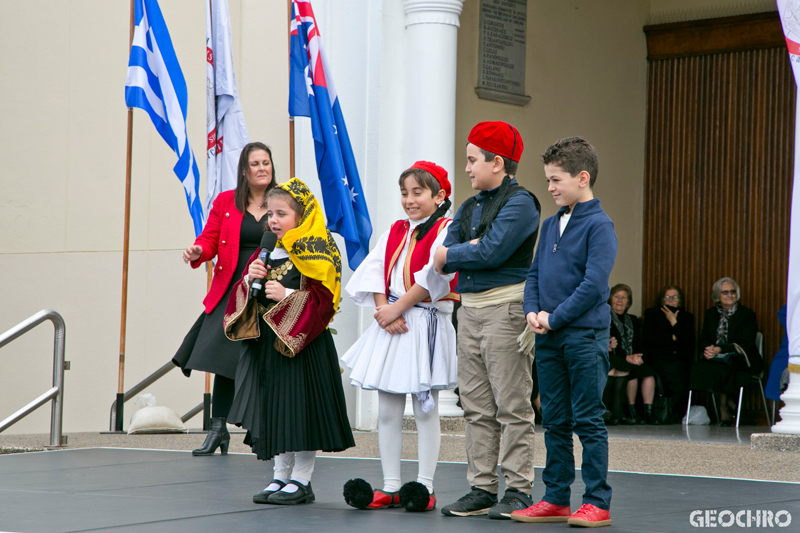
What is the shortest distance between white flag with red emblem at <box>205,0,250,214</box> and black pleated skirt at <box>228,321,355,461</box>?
3270 mm

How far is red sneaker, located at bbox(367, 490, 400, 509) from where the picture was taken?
158 inches

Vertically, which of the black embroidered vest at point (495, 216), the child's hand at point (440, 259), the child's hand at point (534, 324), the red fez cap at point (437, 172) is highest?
the red fez cap at point (437, 172)

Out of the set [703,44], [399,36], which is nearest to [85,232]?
[399,36]

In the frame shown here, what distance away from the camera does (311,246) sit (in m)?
4.23

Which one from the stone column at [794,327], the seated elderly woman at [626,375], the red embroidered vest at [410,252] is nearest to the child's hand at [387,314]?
the red embroidered vest at [410,252]

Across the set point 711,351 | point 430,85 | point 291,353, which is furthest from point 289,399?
point 711,351

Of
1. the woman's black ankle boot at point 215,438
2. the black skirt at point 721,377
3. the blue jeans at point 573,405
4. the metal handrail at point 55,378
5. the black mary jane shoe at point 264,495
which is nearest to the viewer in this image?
the blue jeans at point 573,405

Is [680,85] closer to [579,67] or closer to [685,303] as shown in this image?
[579,67]

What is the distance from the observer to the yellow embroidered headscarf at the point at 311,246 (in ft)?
13.8

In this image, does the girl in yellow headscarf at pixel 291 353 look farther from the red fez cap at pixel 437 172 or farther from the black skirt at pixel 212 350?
the black skirt at pixel 212 350

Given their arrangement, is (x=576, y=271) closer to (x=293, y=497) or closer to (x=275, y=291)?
(x=275, y=291)

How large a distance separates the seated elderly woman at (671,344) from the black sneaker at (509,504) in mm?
6081

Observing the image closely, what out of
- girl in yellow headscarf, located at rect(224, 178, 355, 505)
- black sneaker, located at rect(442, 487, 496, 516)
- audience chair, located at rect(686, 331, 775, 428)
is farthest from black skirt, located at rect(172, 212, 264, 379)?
audience chair, located at rect(686, 331, 775, 428)

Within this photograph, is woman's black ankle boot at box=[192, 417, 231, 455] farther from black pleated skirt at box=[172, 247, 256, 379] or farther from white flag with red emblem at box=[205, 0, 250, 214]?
white flag with red emblem at box=[205, 0, 250, 214]
